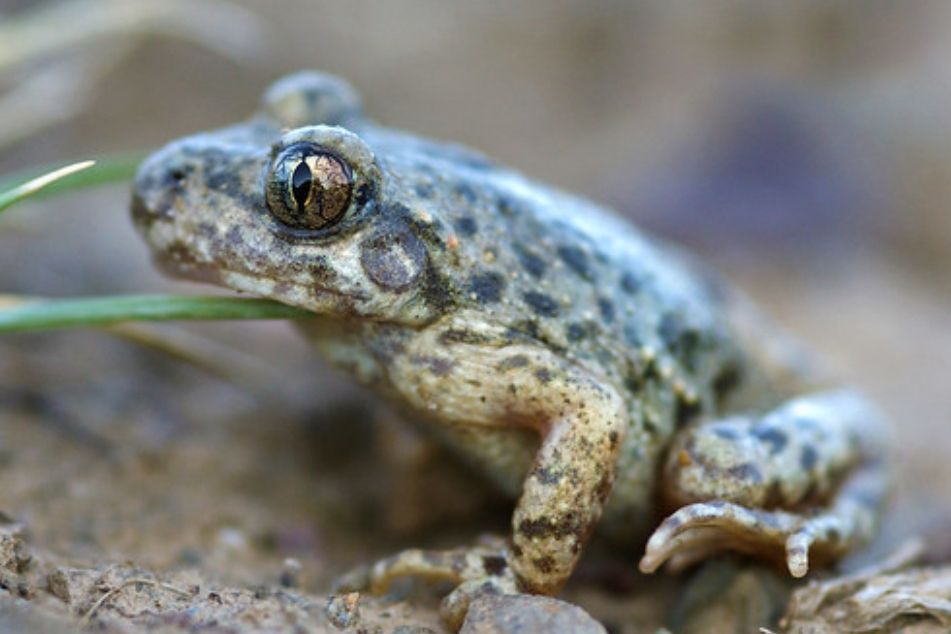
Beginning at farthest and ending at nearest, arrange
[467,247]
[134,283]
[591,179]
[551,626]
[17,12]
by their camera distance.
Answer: [591,179], [17,12], [134,283], [467,247], [551,626]

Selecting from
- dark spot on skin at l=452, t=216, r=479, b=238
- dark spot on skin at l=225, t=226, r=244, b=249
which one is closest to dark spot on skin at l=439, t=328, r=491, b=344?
dark spot on skin at l=452, t=216, r=479, b=238

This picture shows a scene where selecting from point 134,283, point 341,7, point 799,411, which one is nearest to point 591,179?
point 341,7

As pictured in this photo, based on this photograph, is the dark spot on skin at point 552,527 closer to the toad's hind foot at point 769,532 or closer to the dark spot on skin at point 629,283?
the toad's hind foot at point 769,532

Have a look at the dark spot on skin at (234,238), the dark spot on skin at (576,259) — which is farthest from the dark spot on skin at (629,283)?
the dark spot on skin at (234,238)

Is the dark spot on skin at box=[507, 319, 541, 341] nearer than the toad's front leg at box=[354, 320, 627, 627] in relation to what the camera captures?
No

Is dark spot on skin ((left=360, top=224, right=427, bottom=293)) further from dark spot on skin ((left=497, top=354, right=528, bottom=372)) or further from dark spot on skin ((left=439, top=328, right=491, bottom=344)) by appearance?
dark spot on skin ((left=497, top=354, right=528, bottom=372))

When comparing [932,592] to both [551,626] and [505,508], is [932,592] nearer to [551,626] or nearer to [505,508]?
[551,626]

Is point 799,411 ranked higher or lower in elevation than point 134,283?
lower
